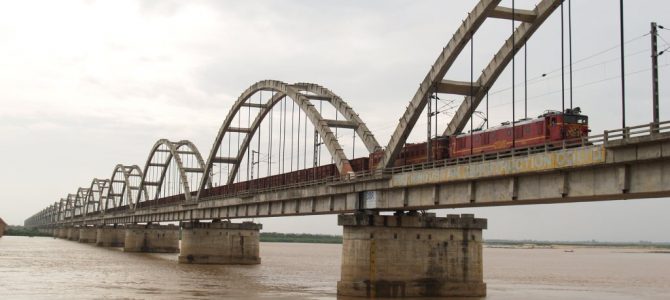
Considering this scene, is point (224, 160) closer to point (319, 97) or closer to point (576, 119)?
point (319, 97)

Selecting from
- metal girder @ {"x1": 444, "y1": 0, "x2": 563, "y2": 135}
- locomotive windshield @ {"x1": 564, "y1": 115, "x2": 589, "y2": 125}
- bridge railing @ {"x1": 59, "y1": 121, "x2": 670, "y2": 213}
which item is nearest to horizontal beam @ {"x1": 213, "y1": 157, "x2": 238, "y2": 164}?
bridge railing @ {"x1": 59, "y1": 121, "x2": 670, "y2": 213}

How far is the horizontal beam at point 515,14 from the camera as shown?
35000 millimetres

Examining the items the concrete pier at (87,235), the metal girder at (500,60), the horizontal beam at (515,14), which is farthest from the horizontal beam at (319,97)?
the concrete pier at (87,235)

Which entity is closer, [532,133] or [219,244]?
[532,133]

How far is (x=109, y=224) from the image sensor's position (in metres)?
149

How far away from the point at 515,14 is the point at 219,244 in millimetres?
49574

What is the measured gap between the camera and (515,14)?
3553 centimetres

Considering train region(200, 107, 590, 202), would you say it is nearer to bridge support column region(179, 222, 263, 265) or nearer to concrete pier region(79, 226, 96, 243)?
bridge support column region(179, 222, 263, 265)

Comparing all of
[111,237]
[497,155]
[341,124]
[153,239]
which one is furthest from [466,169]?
[111,237]

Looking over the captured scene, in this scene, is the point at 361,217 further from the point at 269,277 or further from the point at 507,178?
the point at 269,277

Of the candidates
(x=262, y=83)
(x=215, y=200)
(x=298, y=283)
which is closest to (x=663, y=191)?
(x=298, y=283)

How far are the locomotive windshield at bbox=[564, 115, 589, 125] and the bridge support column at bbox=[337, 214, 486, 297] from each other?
9.54m

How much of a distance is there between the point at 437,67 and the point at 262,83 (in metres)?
33.2

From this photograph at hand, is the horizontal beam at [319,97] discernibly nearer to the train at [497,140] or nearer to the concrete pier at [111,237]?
the train at [497,140]
